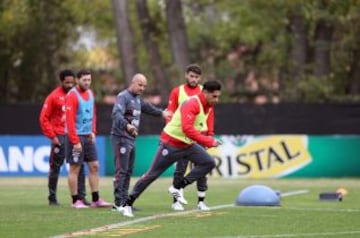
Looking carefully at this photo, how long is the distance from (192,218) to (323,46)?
2300 centimetres

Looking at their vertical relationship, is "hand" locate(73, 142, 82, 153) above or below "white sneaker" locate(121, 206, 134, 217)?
above

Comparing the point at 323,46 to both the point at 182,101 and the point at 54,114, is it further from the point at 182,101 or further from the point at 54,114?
the point at 182,101

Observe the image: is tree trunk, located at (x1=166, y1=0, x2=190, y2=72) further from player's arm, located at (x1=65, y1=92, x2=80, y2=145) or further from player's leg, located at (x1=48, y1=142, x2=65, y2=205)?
player's arm, located at (x1=65, y1=92, x2=80, y2=145)

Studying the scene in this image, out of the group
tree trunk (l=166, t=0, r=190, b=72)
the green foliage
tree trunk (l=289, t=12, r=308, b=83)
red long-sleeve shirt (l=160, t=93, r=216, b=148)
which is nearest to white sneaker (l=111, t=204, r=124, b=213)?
red long-sleeve shirt (l=160, t=93, r=216, b=148)

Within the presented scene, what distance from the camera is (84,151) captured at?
16859mm

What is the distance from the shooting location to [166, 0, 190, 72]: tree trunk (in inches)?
1449

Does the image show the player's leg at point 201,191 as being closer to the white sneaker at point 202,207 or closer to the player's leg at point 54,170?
the white sneaker at point 202,207

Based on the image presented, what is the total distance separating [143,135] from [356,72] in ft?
43.6

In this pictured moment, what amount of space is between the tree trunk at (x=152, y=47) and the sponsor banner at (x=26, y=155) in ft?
32.8

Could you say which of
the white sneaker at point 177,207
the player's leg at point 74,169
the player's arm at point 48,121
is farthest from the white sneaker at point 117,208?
the player's arm at point 48,121

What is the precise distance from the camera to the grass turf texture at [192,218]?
13.0m

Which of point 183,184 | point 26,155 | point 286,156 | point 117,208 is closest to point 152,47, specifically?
point 26,155

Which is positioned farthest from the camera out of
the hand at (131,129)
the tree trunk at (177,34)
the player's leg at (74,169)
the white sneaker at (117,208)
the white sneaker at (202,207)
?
the tree trunk at (177,34)

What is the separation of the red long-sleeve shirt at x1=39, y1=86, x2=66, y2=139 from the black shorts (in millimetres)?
1132
